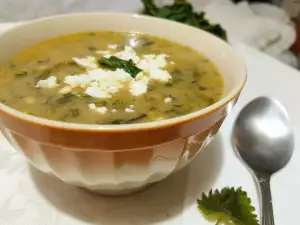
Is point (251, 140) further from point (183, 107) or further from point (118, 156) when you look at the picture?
point (118, 156)

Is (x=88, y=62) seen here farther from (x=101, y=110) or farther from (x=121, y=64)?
(x=101, y=110)

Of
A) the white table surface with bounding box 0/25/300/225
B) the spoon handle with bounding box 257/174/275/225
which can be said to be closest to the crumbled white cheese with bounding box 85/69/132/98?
the white table surface with bounding box 0/25/300/225

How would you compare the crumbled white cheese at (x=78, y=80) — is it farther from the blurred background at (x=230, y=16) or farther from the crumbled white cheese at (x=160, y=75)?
the blurred background at (x=230, y=16)

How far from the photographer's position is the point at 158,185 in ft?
2.95

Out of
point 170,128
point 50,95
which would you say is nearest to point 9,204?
point 50,95

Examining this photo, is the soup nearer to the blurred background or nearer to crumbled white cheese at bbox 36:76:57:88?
crumbled white cheese at bbox 36:76:57:88

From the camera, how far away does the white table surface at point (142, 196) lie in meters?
0.82

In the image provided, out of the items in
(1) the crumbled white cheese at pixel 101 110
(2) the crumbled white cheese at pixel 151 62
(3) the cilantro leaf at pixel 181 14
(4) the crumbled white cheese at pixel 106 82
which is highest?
(1) the crumbled white cheese at pixel 101 110

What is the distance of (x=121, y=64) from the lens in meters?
0.90

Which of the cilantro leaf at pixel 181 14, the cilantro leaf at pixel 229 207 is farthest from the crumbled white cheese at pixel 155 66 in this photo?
the cilantro leaf at pixel 181 14

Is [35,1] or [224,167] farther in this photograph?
[35,1]

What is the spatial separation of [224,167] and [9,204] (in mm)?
399

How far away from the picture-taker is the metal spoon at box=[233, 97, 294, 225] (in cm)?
93

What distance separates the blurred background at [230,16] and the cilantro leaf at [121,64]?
612 mm
